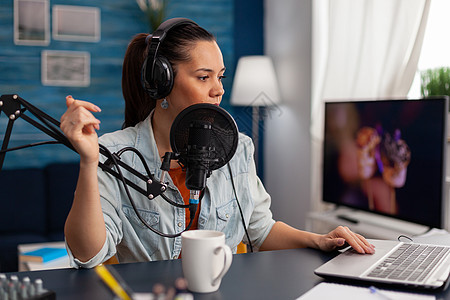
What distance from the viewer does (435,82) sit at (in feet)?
8.28

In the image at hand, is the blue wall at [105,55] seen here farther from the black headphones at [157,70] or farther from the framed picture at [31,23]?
the black headphones at [157,70]

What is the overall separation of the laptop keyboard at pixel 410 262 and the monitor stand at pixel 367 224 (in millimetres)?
1321

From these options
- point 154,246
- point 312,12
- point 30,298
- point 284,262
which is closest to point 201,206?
point 154,246

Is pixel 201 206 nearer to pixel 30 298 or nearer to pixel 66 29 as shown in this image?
pixel 30 298

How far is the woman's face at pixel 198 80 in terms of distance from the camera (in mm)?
1271

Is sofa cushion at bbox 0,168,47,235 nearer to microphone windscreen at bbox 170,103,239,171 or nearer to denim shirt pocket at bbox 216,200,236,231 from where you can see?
denim shirt pocket at bbox 216,200,236,231

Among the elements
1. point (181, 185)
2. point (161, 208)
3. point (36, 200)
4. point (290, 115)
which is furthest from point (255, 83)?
point (161, 208)

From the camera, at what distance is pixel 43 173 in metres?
3.47

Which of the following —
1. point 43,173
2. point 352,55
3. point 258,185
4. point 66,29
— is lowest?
point 43,173

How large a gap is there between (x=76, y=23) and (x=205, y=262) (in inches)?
127

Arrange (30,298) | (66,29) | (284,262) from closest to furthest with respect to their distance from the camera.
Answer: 1. (30,298)
2. (284,262)
3. (66,29)

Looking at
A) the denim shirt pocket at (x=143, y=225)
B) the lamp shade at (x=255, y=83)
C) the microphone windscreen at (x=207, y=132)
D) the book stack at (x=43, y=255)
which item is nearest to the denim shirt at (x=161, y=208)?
the denim shirt pocket at (x=143, y=225)

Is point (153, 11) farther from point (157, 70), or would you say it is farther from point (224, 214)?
point (224, 214)

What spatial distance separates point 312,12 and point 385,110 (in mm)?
1200
